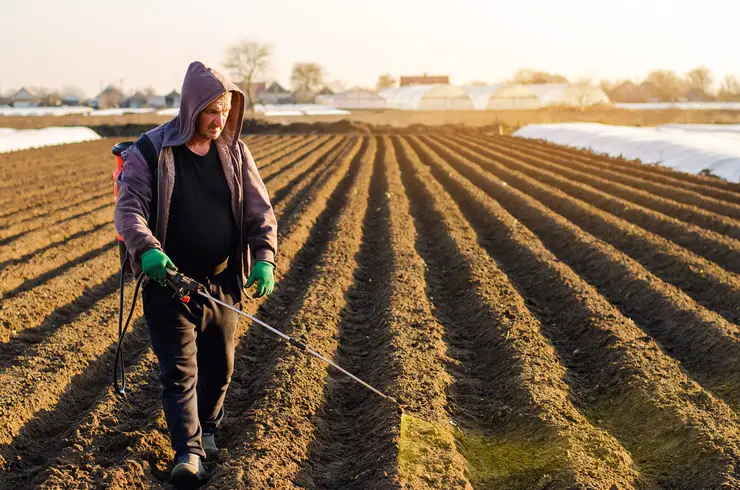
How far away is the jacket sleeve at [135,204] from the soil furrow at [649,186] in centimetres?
1135

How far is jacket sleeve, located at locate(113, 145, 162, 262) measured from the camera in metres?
3.48

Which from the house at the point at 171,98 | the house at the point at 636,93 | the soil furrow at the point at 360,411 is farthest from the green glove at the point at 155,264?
the house at the point at 636,93

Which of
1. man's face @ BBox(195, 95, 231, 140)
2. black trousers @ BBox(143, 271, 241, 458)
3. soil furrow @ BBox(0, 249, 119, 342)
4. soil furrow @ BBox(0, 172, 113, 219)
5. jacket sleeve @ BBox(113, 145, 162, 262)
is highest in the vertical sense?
man's face @ BBox(195, 95, 231, 140)

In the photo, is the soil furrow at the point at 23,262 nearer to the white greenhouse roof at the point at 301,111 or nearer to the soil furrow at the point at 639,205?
the soil furrow at the point at 639,205

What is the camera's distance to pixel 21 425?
4684 mm

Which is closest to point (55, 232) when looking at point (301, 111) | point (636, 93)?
point (301, 111)

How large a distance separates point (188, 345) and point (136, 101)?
110 metres

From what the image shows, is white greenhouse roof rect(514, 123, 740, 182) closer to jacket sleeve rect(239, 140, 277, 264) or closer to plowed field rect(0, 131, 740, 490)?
plowed field rect(0, 131, 740, 490)

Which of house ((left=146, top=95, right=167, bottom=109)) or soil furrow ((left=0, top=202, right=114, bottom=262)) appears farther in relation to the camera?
house ((left=146, top=95, right=167, bottom=109))

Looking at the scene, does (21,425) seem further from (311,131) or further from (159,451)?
(311,131)

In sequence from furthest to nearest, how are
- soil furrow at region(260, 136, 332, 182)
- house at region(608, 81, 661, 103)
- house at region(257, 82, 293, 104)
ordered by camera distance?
house at region(608, 81, 661, 103) → house at region(257, 82, 293, 104) → soil furrow at region(260, 136, 332, 182)

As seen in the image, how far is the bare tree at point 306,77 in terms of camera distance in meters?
101

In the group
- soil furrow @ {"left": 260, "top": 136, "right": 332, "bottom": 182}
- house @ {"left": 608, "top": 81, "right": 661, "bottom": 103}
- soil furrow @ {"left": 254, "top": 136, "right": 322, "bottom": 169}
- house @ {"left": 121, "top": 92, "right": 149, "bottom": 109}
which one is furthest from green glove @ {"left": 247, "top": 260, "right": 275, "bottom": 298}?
house @ {"left": 608, "top": 81, "right": 661, "bottom": 103}

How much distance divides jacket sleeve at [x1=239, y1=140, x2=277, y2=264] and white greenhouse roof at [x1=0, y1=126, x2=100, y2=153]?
1044 inches
